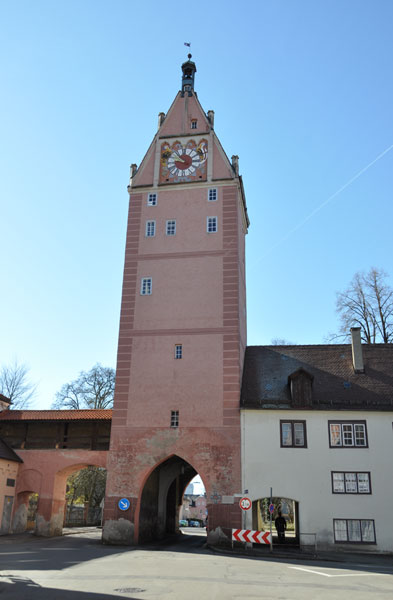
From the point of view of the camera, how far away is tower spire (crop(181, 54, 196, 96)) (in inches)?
1518

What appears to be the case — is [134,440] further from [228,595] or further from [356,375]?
[228,595]

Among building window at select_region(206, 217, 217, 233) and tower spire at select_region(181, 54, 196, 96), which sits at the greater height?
tower spire at select_region(181, 54, 196, 96)

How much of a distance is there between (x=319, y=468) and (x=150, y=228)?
681 inches

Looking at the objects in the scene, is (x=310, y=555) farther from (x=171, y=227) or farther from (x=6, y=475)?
(x=171, y=227)

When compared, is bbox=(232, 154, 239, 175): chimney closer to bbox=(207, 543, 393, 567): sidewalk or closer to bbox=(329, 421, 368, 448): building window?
bbox=(329, 421, 368, 448): building window

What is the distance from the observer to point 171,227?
34.0 m

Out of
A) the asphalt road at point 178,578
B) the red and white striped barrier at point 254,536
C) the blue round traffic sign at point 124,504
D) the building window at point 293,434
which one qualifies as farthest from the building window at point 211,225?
the asphalt road at point 178,578

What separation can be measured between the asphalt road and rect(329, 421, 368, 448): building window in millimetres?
7501

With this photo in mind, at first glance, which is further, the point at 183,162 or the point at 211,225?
the point at 183,162

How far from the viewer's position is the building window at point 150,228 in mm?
34156

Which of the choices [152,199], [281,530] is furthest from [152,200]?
[281,530]

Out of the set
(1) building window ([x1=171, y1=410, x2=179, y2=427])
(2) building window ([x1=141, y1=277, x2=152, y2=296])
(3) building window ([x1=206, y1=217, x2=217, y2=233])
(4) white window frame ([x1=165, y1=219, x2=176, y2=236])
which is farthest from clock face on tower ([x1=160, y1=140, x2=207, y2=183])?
(1) building window ([x1=171, y1=410, x2=179, y2=427])

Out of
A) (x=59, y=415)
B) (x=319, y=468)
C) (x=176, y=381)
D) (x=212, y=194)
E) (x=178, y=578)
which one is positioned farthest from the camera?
(x=212, y=194)

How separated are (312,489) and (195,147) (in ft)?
72.7
